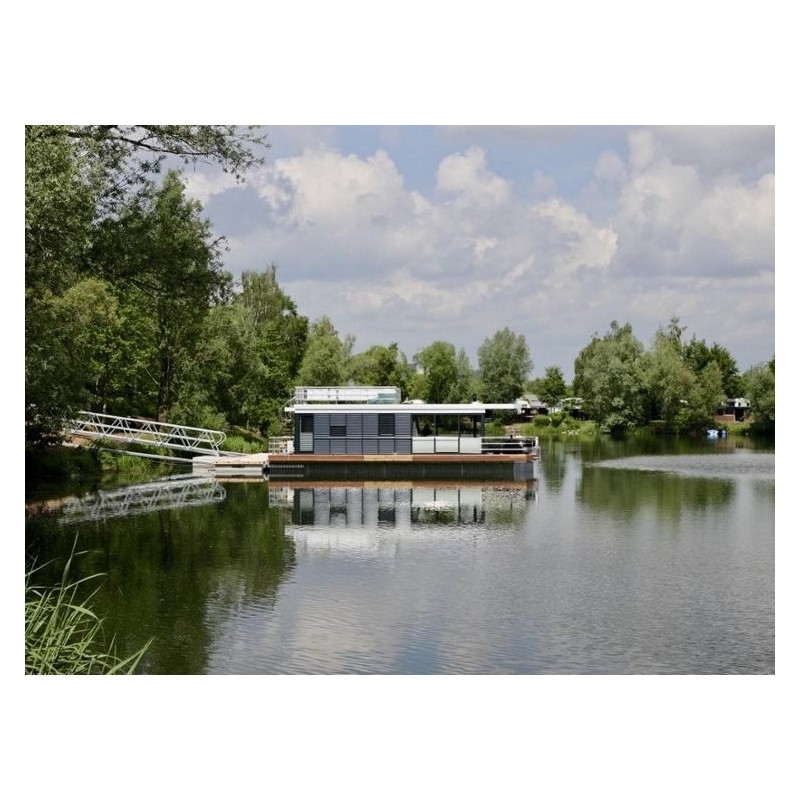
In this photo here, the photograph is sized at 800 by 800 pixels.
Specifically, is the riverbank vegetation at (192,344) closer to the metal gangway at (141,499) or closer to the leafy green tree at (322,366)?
the leafy green tree at (322,366)

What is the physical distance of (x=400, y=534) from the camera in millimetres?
18828

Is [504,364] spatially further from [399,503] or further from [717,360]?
[399,503]

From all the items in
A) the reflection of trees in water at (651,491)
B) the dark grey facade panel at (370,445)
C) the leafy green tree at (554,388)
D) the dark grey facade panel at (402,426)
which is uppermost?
the leafy green tree at (554,388)

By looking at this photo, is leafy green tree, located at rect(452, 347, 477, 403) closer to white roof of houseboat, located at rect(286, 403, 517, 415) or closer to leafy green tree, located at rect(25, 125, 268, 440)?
white roof of houseboat, located at rect(286, 403, 517, 415)

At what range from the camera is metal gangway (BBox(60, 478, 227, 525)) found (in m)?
21.1

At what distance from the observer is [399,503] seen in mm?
23688

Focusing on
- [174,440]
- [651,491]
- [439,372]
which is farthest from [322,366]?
[651,491]

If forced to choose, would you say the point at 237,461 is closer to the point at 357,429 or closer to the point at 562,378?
the point at 357,429

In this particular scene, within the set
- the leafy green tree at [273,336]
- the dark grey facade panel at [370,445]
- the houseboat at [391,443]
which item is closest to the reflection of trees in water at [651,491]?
the houseboat at [391,443]

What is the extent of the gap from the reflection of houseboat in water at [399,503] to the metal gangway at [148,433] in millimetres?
5042

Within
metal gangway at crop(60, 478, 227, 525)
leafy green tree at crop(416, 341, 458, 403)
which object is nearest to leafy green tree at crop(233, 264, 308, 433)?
leafy green tree at crop(416, 341, 458, 403)

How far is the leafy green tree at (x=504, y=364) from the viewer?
6297 cm

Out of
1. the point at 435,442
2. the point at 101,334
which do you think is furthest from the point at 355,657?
the point at 101,334

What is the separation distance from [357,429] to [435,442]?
2.30 m
